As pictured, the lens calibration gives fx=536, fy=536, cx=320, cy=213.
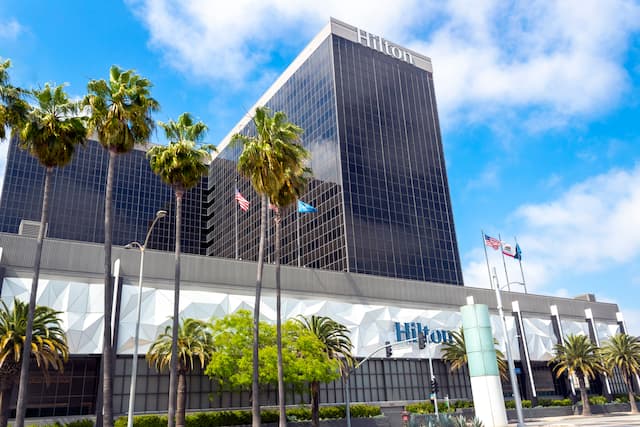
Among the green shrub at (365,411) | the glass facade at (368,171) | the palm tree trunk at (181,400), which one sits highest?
the glass facade at (368,171)

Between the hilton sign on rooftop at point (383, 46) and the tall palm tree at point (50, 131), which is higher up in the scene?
the hilton sign on rooftop at point (383, 46)

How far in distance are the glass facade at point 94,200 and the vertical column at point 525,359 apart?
81.9 meters

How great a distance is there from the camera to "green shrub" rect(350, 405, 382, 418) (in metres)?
52.8

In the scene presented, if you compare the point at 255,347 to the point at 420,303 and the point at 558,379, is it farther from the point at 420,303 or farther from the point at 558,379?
the point at 558,379

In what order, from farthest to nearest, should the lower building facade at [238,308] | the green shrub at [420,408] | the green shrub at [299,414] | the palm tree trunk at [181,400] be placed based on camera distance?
the green shrub at [420,408], the green shrub at [299,414], the lower building facade at [238,308], the palm tree trunk at [181,400]

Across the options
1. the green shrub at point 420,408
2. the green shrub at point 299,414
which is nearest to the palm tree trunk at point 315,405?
the green shrub at point 299,414

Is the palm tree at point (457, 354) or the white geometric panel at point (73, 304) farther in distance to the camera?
the palm tree at point (457, 354)

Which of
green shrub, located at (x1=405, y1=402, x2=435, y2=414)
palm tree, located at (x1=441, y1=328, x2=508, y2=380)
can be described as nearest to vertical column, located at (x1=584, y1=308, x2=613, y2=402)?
palm tree, located at (x1=441, y1=328, x2=508, y2=380)

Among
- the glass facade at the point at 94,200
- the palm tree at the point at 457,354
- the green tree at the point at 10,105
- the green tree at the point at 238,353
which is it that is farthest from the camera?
the glass facade at the point at 94,200

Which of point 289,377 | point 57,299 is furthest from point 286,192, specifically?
point 57,299

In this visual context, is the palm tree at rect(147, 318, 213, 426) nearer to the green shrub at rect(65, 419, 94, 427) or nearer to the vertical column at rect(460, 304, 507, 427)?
the green shrub at rect(65, 419, 94, 427)

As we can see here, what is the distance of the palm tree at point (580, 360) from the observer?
6856cm

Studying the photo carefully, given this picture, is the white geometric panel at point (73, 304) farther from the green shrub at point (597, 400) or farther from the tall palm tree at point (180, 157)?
the green shrub at point (597, 400)

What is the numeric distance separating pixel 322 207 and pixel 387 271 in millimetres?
16183
